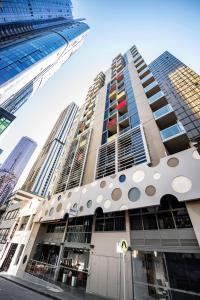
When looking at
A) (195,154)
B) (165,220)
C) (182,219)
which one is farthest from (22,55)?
(182,219)

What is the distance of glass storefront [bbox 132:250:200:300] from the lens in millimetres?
6703

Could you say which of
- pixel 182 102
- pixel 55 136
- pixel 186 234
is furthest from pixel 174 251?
pixel 55 136

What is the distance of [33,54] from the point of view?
48812 millimetres

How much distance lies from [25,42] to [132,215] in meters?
67.1

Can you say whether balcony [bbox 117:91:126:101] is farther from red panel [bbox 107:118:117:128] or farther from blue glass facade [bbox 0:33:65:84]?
blue glass facade [bbox 0:33:65:84]

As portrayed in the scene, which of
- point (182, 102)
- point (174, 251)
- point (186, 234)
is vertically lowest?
point (174, 251)

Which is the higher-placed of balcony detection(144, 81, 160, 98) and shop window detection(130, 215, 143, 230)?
balcony detection(144, 81, 160, 98)

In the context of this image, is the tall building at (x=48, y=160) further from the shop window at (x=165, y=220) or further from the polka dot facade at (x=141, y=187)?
the shop window at (x=165, y=220)

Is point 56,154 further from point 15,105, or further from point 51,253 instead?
point 51,253

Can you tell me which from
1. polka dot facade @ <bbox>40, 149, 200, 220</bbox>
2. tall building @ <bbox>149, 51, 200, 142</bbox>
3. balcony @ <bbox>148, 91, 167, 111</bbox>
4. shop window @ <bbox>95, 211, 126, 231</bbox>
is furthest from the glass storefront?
tall building @ <bbox>149, 51, 200, 142</bbox>

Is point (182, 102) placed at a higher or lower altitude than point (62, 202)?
higher

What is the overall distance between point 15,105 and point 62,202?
7222cm

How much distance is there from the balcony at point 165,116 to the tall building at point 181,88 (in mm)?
8712

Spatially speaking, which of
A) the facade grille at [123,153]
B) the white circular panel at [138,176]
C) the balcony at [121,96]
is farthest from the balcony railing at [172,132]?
the balcony at [121,96]
